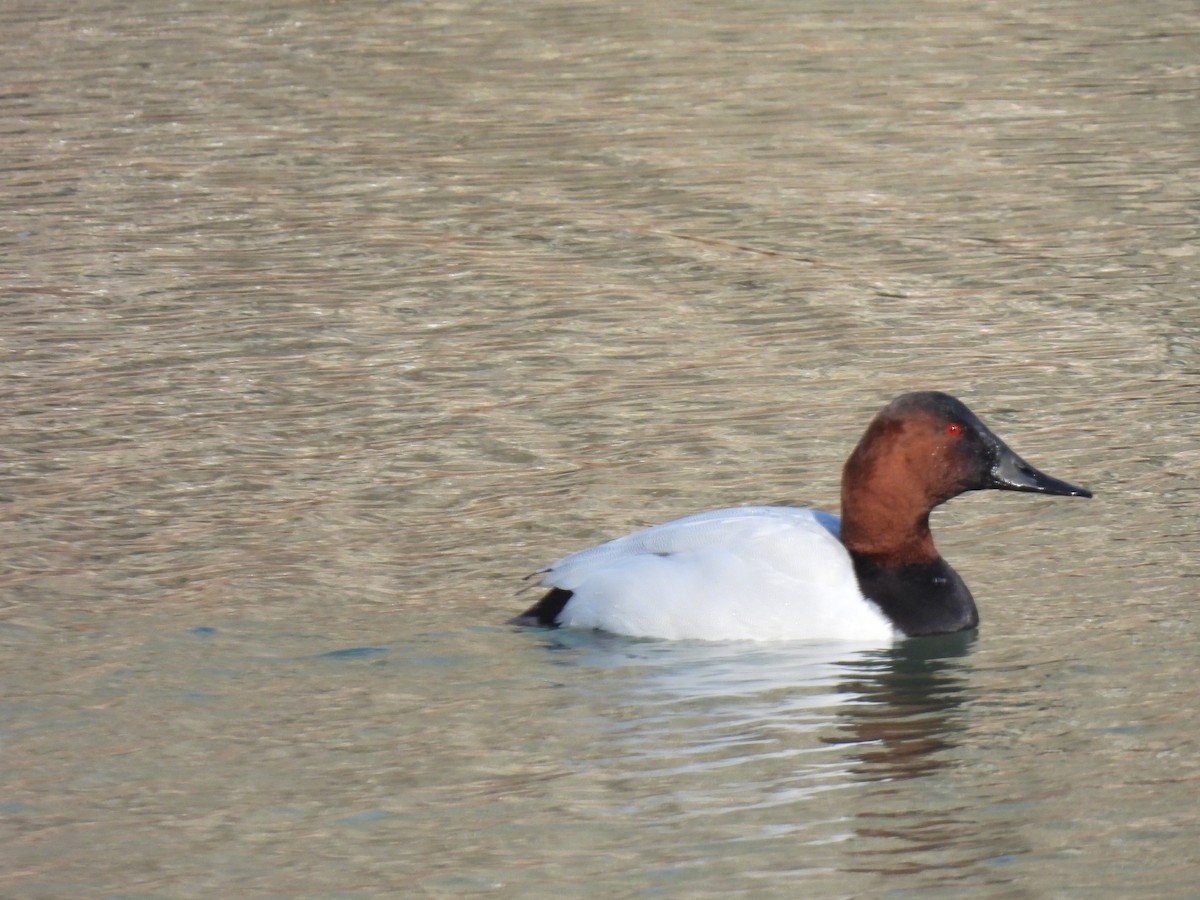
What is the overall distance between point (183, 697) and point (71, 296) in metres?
5.35

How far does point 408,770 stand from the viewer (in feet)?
18.5

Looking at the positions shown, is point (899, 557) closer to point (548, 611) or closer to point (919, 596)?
point (919, 596)

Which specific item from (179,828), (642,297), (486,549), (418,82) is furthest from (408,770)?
(418,82)

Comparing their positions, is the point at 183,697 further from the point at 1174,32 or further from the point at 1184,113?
the point at 1174,32

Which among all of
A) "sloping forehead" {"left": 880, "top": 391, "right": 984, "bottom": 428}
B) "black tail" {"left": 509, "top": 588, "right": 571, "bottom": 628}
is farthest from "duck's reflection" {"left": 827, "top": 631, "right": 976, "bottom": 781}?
"black tail" {"left": 509, "top": 588, "right": 571, "bottom": 628}

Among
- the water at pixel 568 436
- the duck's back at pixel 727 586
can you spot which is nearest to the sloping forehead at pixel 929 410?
the duck's back at pixel 727 586

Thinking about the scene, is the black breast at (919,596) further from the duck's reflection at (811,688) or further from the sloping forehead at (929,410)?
the sloping forehead at (929,410)

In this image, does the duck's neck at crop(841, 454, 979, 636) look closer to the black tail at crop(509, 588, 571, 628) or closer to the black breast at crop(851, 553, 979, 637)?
the black breast at crop(851, 553, 979, 637)

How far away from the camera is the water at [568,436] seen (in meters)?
5.32

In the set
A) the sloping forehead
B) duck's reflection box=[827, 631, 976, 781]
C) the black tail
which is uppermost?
the sloping forehead

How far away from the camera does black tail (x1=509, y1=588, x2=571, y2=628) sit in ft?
21.9

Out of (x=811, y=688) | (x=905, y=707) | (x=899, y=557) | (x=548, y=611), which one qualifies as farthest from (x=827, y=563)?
(x=548, y=611)

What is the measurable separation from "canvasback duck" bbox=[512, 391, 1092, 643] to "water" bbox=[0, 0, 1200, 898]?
12cm

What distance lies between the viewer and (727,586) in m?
6.49
